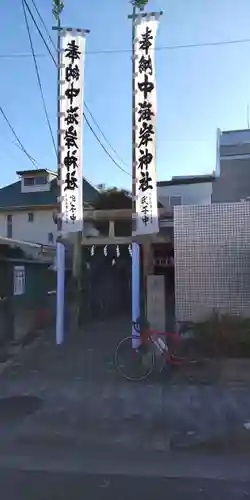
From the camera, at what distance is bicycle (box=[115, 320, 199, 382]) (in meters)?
8.97

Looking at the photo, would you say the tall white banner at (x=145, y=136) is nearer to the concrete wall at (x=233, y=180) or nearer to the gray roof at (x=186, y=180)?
the concrete wall at (x=233, y=180)

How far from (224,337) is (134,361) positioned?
5.47 ft

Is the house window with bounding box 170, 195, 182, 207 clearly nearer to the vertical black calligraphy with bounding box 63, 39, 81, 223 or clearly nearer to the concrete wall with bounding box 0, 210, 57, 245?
the concrete wall with bounding box 0, 210, 57, 245

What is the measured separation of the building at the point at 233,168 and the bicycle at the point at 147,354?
10.9 m

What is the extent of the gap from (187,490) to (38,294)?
990 centimetres

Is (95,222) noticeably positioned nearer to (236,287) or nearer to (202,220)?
(202,220)

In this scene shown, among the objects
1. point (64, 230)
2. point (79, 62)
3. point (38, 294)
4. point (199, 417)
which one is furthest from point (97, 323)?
point (199, 417)

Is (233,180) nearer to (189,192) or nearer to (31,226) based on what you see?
(189,192)

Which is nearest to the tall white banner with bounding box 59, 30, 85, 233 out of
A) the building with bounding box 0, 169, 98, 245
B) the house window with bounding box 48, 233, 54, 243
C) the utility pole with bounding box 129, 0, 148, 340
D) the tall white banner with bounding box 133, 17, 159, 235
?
the utility pole with bounding box 129, 0, 148, 340

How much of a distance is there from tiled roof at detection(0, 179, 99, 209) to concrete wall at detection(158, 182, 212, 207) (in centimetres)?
337

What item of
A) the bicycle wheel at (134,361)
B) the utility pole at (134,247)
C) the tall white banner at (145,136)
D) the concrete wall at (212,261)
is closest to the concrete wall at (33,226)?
the utility pole at (134,247)

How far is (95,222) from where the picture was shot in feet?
46.3

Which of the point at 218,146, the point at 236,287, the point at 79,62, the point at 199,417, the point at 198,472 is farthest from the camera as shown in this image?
the point at 218,146

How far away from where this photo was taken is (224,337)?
905 centimetres
